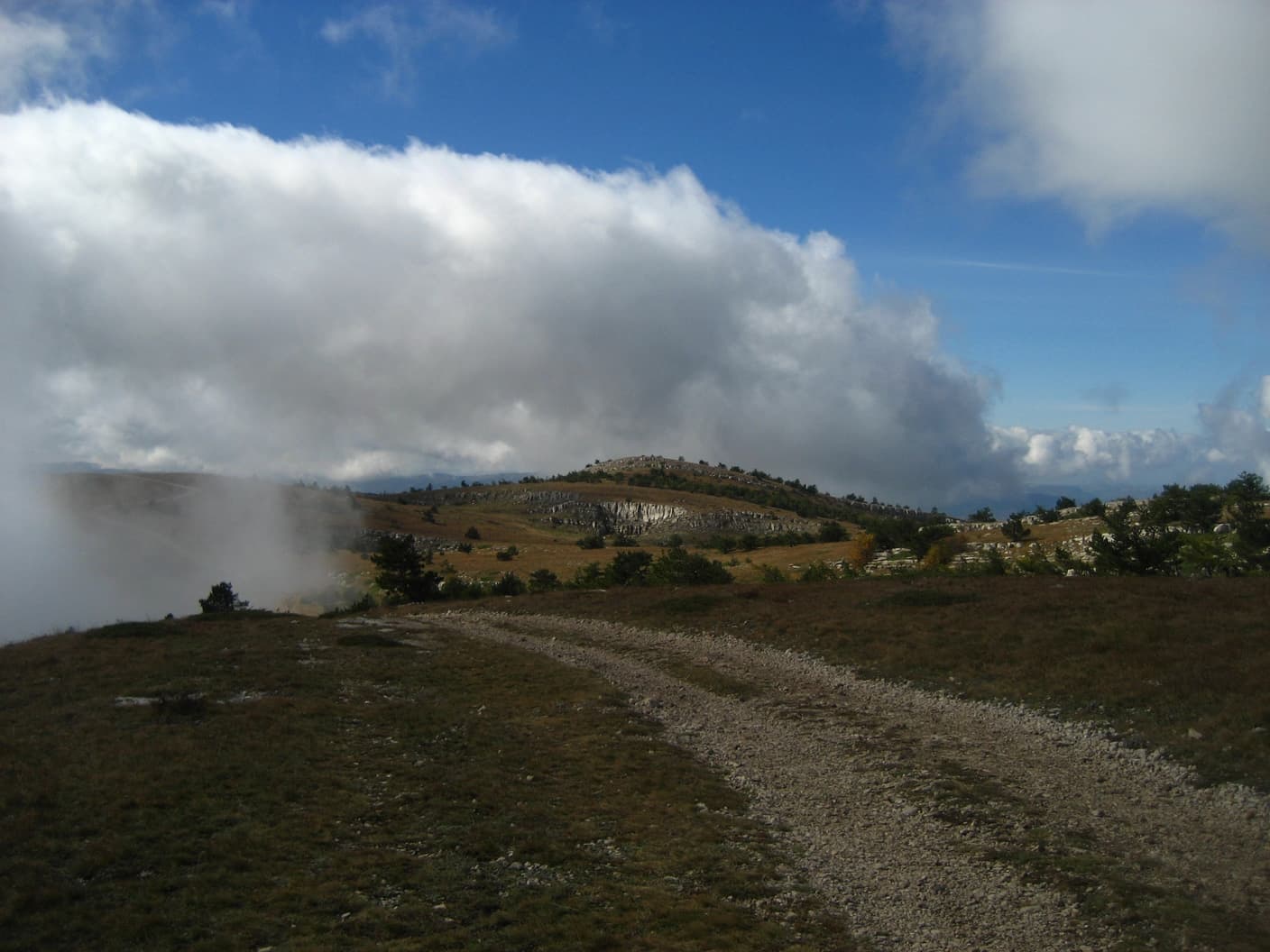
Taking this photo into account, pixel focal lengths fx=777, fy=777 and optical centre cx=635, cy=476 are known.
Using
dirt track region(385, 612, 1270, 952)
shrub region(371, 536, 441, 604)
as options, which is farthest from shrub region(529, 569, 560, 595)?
dirt track region(385, 612, 1270, 952)

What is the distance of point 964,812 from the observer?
38.0 feet

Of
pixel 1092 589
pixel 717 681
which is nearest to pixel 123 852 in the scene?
pixel 717 681

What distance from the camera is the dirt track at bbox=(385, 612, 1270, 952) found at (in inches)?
340

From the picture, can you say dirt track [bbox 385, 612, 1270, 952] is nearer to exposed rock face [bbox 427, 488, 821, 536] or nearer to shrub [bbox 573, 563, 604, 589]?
shrub [bbox 573, 563, 604, 589]

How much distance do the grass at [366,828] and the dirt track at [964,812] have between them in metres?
0.90

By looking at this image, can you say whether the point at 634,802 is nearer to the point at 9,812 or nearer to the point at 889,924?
the point at 889,924

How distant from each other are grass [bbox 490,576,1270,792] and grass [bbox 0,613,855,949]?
804 centimetres

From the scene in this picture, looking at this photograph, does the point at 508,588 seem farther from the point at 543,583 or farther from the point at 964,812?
the point at 964,812

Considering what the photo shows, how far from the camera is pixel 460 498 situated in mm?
162125

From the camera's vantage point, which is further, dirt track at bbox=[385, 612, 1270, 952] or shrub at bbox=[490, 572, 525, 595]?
shrub at bbox=[490, 572, 525, 595]

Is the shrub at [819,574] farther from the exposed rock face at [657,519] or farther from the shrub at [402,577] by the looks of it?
the exposed rock face at [657,519]

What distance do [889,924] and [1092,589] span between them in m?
22.2

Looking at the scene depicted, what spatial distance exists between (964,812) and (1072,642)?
11.1m

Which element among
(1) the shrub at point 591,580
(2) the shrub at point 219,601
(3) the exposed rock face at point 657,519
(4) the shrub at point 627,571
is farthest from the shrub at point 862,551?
(3) the exposed rock face at point 657,519
